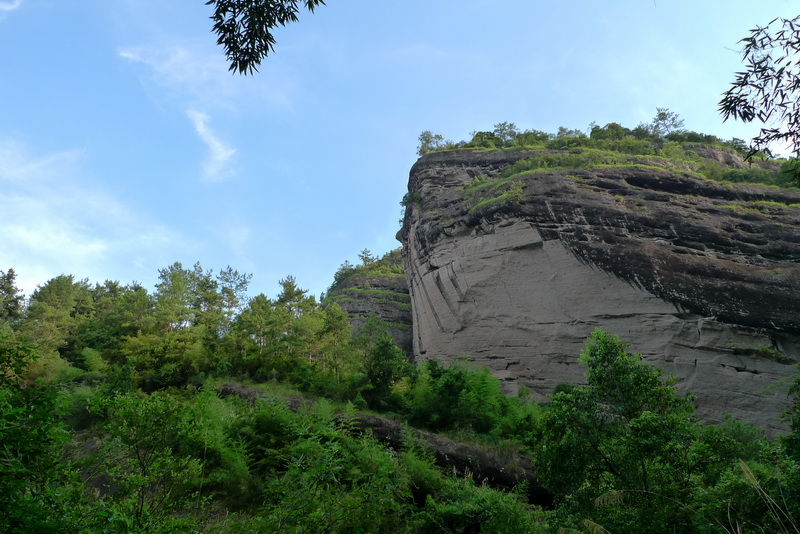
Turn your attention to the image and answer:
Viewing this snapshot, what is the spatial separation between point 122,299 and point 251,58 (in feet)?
92.0

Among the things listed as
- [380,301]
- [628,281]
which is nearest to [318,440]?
[628,281]

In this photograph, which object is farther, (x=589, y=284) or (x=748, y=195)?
(x=748, y=195)

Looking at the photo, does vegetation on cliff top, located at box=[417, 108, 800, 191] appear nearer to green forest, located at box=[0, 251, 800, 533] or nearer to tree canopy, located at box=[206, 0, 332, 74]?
green forest, located at box=[0, 251, 800, 533]

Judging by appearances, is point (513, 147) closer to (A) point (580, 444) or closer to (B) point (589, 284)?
(B) point (589, 284)

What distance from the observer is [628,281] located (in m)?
21.8

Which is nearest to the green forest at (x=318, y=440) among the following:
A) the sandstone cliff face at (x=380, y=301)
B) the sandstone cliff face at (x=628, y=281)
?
the sandstone cliff face at (x=628, y=281)

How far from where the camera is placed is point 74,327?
27219mm

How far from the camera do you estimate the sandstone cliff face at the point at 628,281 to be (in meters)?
20.0

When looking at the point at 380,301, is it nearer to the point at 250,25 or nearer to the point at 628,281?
the point at 628,281

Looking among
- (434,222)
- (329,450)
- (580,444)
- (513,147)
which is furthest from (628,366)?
(513,147)

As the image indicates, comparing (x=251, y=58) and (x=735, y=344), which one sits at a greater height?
(x=251, y=58)

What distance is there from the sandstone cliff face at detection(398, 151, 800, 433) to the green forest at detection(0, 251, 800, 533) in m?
2.88

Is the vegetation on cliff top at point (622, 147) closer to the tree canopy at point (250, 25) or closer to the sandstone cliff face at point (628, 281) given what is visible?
the sandstone cliff face at point (628, 281)

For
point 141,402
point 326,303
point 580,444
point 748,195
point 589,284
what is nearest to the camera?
point 141,402
